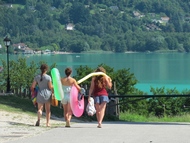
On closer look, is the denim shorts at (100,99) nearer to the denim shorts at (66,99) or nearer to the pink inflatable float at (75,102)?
the pink inflatable float at (75,102)

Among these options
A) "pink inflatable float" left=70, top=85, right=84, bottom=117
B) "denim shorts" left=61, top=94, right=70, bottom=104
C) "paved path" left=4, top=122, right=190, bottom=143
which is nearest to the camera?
"paved path" left=4, top=122, right=190, bottom=143

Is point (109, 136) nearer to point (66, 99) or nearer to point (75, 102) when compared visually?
point (75, 102)

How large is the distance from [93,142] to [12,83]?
4156cm

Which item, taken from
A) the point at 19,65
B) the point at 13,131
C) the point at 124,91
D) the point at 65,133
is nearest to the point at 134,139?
the point at 65,133

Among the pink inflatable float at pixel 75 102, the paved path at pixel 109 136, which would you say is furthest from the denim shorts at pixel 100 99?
the paved path at pixel 109 136

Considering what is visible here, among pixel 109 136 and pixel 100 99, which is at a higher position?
pixel 100 99

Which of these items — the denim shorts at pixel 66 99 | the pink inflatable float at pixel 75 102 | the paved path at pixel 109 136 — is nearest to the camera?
the paved path at pixel 109 136

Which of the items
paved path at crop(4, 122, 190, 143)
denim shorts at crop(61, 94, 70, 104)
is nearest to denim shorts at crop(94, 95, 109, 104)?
denim shorts at crop(61, 94, 70, 104)

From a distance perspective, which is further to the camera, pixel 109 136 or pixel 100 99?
pixel 100 99

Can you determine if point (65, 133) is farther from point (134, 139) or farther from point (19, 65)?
point (19, 65)

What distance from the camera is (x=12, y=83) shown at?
52.0m

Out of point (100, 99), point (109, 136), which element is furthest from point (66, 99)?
point (109, 136)

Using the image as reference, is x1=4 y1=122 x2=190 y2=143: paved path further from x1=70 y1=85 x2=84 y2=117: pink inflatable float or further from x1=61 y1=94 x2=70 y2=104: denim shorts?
x1=61 y1=94 x2=70 y2=104: denim shorts

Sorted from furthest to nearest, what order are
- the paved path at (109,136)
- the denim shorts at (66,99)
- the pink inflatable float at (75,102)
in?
the denim shorts at (66,99) < the pink inflatable float at (75,102) < the paved path at (109,136)
